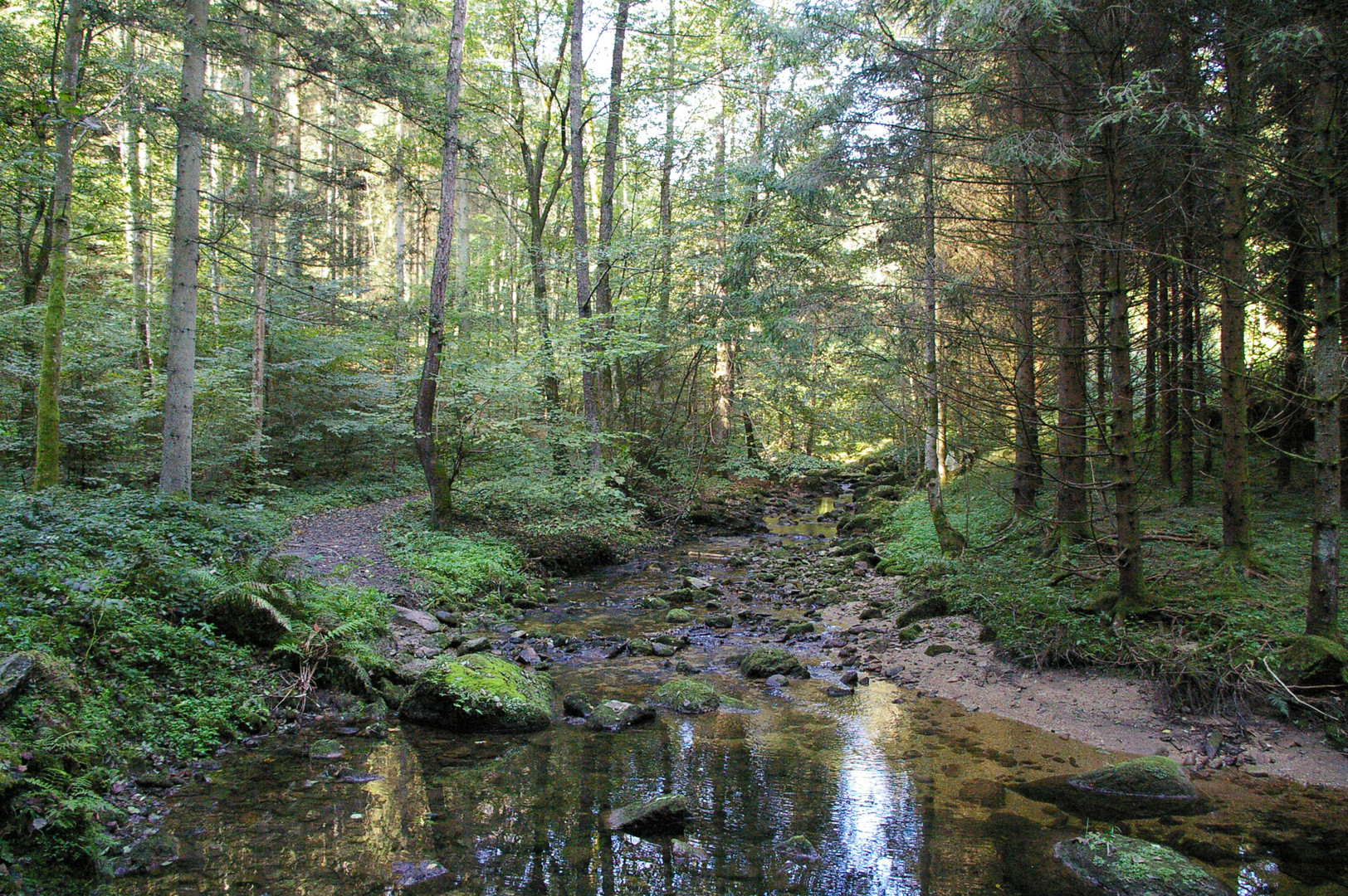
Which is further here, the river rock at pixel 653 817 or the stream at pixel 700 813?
the river rock at pixel 653 817

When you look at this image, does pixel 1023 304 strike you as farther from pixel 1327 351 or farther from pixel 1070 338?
pixel 1327 351

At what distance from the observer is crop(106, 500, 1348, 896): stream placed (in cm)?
404

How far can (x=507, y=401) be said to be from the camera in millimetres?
13758

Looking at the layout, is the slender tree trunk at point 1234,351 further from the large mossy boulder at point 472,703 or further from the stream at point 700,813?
the large mossy boulder at point 472,703

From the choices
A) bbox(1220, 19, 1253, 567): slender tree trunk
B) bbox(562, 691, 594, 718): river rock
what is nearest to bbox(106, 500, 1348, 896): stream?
bbox(562, 691, 594, 718): river rock

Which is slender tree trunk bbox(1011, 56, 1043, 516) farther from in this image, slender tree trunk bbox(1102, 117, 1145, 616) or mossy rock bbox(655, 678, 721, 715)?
mossy rock bbox(655, 678, 721, 715)

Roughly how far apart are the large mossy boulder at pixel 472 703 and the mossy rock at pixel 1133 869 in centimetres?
443

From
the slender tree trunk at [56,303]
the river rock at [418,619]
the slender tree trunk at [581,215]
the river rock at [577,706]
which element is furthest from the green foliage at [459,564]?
the slender tree trunk at [56,303]

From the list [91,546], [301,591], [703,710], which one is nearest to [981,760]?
[703,710]

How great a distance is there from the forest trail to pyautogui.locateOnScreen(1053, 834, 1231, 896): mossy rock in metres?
A: 8.46

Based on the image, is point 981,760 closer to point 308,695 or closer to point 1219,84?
point 308,695

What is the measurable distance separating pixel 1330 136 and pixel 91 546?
11.8m

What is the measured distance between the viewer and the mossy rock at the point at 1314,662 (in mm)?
5691

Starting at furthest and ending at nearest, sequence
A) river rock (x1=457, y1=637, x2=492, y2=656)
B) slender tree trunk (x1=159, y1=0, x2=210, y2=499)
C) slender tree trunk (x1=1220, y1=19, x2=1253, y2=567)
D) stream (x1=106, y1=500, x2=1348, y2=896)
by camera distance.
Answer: slender tree trunk (x1=159, y1=0, x2=210, y2=499), river rock (x1=457, y1=637, x2=492, y2=656), slender tree trunk (x1=1220, y1=19, x2=1253, y2=567), stream (x1=106, y1=500, x2=1348, y2=896)
